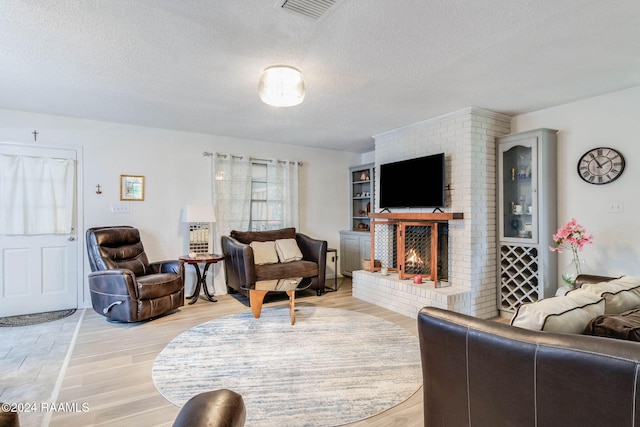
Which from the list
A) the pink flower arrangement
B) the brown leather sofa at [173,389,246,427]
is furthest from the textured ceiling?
the brown leather sofa at [173,389,246,427]

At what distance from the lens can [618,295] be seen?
1.71 meters

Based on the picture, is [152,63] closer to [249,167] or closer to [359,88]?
[359,88]

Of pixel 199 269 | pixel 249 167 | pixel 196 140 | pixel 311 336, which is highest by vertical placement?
pixel 196 140

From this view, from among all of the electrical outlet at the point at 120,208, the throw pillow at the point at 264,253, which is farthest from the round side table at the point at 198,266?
the electrical outlet at the point at 120,208

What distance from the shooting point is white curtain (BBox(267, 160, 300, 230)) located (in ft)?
17.3

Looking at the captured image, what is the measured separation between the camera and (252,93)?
3.15 metres

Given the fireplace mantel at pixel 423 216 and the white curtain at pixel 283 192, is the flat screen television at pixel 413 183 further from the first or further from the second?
the white curtain at pixel 283 192

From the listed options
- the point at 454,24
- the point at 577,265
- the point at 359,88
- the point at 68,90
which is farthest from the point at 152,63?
the point at 577,265

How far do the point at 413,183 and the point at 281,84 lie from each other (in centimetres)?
227

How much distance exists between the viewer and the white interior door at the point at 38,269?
12.3ft

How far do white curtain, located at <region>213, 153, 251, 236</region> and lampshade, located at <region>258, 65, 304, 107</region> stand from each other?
8.20 feet

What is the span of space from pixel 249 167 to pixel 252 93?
80.0 inches

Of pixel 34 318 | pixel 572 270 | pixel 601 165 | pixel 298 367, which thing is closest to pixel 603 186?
pixel 601 165

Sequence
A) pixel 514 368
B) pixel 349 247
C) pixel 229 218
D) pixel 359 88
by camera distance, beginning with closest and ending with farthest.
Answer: pixel 514 368
pixel 359 88
pixel 229 218
pixel 349 247
